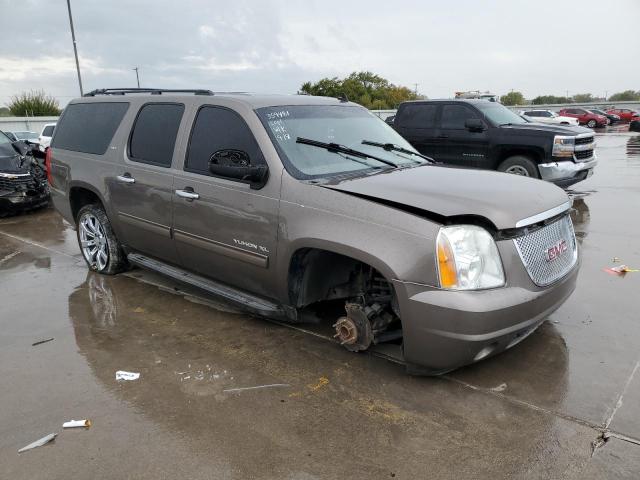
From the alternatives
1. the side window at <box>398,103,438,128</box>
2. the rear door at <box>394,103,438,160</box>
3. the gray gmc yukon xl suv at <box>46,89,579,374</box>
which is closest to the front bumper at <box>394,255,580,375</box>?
the gray gmc yukon xl suv at <box>46,89,579,374</box>

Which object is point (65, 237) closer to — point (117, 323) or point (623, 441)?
point (117, 323)

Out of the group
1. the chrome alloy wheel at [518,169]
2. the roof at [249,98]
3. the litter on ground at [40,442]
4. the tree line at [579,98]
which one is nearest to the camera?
the litter on ground at [40,442]

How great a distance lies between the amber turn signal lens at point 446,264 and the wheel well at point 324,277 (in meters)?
0.65

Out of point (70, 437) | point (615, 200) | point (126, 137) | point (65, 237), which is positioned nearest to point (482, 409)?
point (70, 437)

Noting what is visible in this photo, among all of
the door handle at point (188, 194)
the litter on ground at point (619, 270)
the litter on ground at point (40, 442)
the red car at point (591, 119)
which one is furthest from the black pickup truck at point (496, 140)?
the red car at point (591, 119)

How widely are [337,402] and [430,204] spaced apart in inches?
51.8

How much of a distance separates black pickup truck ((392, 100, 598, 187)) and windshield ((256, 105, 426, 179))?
5.23 m

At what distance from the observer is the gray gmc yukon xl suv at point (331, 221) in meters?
2.98

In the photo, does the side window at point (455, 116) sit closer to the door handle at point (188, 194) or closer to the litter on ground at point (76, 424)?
the door handle at point (188, 194)

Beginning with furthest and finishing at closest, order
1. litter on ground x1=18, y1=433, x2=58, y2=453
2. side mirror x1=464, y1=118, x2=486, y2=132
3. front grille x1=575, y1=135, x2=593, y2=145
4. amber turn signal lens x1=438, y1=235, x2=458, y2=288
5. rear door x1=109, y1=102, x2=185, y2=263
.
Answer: side mirror x1=464, y1=118, x2=486, y2=132, front grille x1=575, y1=135, x2=593, y2=145, rear door x1=109, y1=102, x2=185, y2=263, amber turn signal lens x1=438, y1=235, x2=458, y2=288, litter on ground x1=18, y1=433, x2=58, y2=453

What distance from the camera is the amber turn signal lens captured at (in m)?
2.91

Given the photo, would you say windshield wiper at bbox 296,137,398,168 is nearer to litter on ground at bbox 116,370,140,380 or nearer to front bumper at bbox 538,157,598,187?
litter on ground at bbox 116,370,140,380

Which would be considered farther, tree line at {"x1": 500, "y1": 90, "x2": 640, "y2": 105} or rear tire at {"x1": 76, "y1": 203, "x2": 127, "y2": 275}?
tree line at {"x1": 500, "y1": 90, "x2": 640, "y2": 105}

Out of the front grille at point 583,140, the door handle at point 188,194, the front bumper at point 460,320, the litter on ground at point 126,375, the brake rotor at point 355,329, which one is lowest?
the litter on ground at point 126,375
